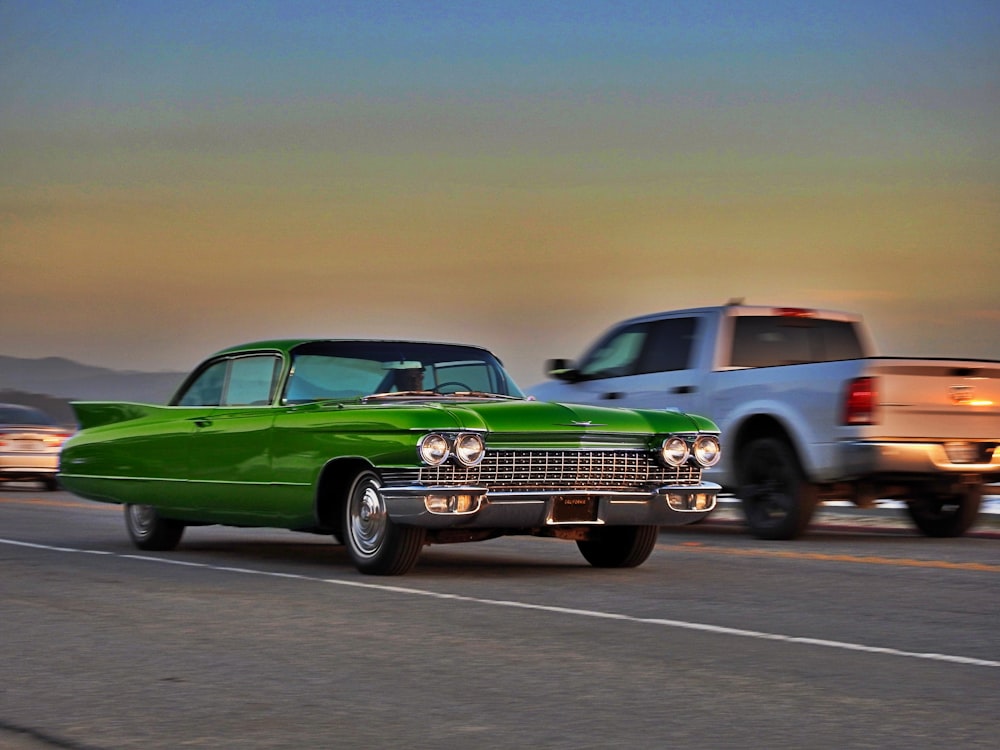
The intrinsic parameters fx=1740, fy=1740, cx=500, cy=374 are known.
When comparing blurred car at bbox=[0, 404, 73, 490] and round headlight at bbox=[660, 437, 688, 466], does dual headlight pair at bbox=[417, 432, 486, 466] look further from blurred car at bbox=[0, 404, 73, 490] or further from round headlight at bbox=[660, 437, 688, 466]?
blurred car at bbox=[0, 404, 73, 490]

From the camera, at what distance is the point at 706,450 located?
448 inches

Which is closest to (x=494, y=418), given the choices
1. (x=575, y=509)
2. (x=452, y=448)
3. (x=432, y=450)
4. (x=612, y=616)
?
(x=452, y=448)

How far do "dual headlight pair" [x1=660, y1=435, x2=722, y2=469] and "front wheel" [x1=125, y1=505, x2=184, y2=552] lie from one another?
4182 mm

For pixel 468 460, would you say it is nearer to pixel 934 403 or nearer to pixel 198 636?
pixel 198 636

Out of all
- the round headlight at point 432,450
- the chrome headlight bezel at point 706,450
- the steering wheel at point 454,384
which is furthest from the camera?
the steering wheel at point 454,384

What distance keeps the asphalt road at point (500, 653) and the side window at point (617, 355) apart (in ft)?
14.8

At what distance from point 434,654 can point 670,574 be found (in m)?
4.13

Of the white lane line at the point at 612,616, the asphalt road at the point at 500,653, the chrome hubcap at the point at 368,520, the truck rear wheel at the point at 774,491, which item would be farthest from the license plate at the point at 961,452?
the white lane line at the point at 612,616

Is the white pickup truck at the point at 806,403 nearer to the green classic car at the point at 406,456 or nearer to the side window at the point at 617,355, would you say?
the side window at the point at 617,355

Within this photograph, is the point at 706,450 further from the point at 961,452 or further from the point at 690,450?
the point at 961,452

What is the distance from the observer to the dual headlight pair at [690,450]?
1119 centimetres

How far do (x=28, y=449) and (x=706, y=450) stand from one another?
729 inches

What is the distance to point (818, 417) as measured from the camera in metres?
14.5

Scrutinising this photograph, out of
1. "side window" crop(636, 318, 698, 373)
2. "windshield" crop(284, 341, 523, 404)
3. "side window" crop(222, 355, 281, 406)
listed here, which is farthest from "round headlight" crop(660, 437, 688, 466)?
"side window" crop(636, 318, 698, 373)
